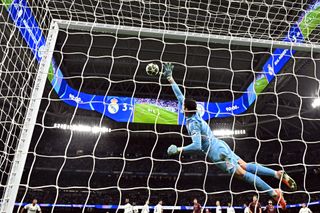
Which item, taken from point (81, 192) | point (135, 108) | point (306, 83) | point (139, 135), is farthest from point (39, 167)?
point (306, 83)

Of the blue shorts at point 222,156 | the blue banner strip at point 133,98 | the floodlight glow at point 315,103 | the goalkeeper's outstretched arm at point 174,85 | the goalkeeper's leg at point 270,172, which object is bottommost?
the goalkeeper's leg at point 270,172

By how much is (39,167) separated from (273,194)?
30.1 feet

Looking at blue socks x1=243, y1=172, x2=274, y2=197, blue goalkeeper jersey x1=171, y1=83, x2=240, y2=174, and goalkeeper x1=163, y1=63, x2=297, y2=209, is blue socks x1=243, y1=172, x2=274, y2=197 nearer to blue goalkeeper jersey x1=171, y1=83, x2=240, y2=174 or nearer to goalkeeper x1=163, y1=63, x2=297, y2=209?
goalkeeper x1=163, y1=63, x2=297, y2=209

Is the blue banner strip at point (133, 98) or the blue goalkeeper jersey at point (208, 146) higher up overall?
the blue banner strip at point (133, 98)

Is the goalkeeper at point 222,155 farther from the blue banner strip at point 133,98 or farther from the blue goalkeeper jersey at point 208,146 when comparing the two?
the blue banner strip at point 133,98

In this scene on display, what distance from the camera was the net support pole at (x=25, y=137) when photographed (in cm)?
121

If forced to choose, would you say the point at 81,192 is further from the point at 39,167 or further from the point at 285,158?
the point at 285,158

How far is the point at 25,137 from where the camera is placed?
4.35ft

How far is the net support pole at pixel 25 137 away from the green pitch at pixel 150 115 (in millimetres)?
4276

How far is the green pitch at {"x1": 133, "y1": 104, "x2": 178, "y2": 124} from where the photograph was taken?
586cm

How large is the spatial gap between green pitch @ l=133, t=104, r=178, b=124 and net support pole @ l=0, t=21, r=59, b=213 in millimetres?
4276

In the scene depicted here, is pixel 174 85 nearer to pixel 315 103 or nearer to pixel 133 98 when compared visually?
pixel 133 98

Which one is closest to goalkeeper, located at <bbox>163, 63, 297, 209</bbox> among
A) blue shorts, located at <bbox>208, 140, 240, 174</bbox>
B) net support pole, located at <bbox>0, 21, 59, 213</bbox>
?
blue shorts, located at <bbox>208, 140, 240, 174</bbox>

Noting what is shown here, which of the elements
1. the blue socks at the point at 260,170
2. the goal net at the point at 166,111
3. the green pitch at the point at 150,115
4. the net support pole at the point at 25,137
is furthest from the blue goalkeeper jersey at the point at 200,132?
the green pitch at the point at 150,115
